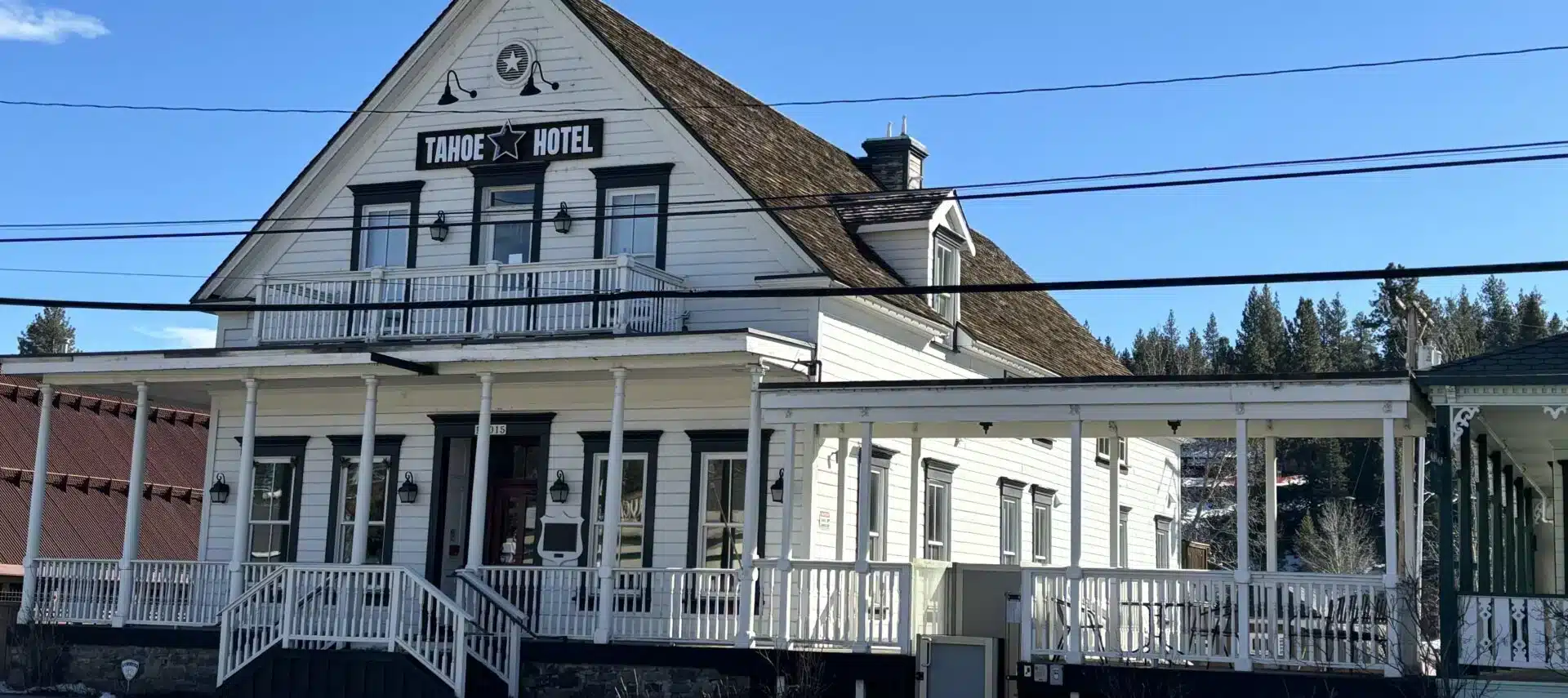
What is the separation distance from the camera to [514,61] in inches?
965

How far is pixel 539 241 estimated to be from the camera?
24.0m

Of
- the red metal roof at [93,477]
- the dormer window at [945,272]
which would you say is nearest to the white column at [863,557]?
the dormer window at [945,272]

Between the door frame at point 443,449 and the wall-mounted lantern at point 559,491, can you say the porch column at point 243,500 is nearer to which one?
the door frame at point 443,449

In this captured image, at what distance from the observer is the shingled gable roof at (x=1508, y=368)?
16531mm

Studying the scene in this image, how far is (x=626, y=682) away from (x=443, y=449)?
17.3 feet

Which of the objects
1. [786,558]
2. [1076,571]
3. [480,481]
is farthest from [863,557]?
[480,481]

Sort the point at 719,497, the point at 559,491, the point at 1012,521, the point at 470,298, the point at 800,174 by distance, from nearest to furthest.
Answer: the point at 719,497, the point at 470,298, the point at 559,491, the point at 800,174, the point at 1012,521

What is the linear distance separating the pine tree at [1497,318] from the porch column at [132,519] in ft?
320

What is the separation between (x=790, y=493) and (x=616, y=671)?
125 inches

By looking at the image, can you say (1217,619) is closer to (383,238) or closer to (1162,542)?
(383,238)

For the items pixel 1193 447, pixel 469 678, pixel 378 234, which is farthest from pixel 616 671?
pixel 1193 447

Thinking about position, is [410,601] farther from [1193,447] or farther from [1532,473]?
[1193,447]

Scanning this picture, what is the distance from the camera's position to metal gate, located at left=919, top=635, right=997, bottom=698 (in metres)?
18.9

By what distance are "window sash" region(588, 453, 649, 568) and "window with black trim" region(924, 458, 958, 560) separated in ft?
14.3
